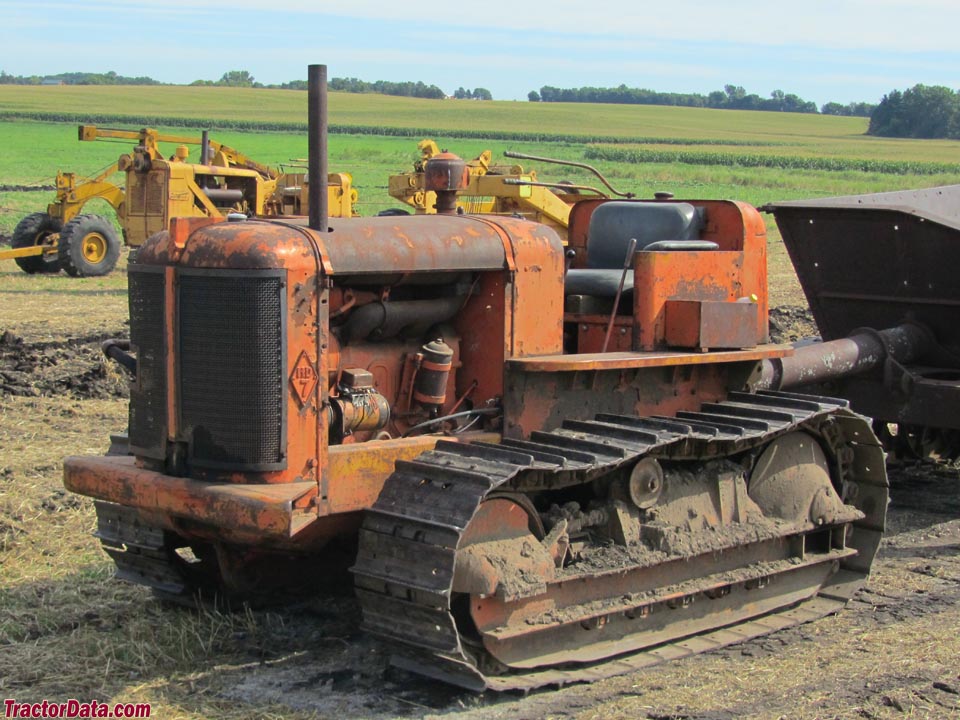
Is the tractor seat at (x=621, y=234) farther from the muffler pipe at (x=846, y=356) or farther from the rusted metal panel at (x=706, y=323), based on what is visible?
the muffler pipe at (x=846, y=356)

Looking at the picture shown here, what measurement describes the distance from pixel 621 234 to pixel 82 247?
52.7 ft

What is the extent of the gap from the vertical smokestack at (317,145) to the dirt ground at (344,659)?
6.65 ft

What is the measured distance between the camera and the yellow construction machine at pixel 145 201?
21.2 metres

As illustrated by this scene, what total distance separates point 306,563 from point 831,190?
45.2 meters

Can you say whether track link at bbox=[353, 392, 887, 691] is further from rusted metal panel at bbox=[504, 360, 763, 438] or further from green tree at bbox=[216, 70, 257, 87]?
green tree at bbox=[216, 70, 257, 87]

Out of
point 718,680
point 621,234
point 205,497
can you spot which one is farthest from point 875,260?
point 205,497

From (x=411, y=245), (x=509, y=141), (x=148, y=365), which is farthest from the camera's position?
(x=509, y=141)

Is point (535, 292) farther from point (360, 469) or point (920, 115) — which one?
point (920, 115)

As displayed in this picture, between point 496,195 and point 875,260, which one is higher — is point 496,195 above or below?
below

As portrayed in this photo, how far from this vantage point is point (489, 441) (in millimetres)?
6695

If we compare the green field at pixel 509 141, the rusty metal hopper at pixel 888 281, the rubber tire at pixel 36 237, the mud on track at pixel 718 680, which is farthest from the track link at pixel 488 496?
the green field at pixel 509 141

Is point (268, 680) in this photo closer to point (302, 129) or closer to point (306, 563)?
point (306, 563)

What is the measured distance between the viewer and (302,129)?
259 feet

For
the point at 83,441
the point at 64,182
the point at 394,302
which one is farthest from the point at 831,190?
the point at 394,302
